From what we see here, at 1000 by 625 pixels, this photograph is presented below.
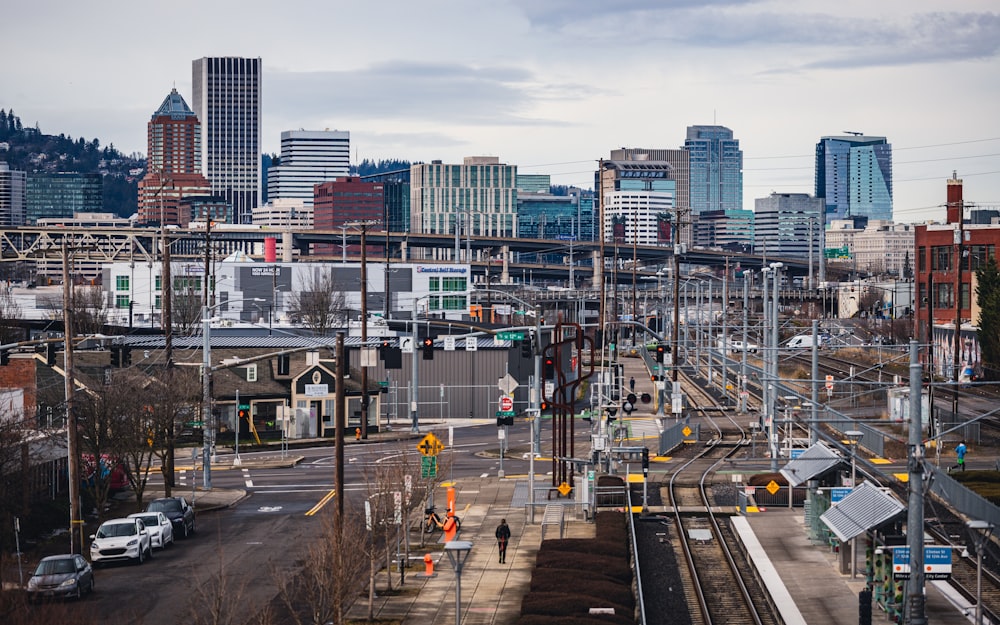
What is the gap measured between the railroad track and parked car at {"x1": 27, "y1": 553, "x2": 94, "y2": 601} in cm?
1557

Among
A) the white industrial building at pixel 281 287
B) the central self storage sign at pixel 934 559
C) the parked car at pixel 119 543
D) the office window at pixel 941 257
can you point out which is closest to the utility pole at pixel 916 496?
the central self storage sign at pixel 934 559

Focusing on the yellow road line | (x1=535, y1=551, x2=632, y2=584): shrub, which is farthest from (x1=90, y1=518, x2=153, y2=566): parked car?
(x1=535, y1=551, x2=632, y2=584): shrub

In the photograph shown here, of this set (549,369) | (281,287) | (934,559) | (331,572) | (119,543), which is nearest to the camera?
(331,572)

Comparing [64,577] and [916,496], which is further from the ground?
[916,496]

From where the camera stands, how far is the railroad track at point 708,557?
1374 inches

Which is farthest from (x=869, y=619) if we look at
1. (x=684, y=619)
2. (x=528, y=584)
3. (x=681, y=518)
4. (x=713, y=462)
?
(x=713, y=462)

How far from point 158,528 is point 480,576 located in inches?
425

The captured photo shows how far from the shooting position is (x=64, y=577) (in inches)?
1348

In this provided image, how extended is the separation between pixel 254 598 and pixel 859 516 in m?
16.2

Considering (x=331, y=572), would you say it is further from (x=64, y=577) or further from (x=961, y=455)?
(x=961, y=455)

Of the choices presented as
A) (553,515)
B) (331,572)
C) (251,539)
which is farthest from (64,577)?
(553,515)

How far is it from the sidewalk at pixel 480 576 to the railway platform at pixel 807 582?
607 cm

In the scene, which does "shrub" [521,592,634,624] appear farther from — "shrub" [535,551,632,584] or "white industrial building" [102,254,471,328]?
"white industrial building" [102,254,471,328]

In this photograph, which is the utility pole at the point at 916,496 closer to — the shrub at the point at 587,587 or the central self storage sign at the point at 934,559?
the central self storage sign at the point at 934,559
